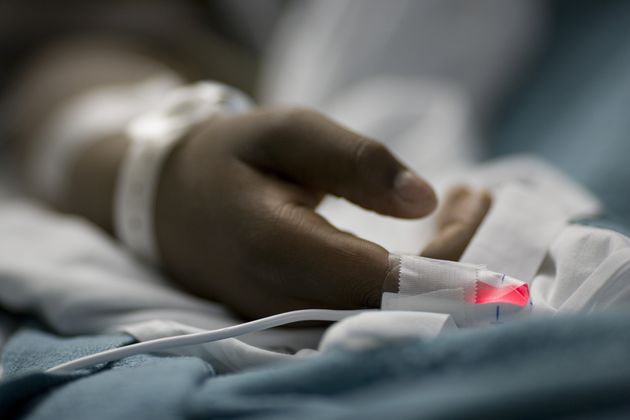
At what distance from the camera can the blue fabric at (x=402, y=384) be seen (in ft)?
1.00

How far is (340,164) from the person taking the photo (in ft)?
1.70

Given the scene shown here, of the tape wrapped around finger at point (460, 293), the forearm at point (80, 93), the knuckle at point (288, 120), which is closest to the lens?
the tape wrapped around finger at point (460, 293)

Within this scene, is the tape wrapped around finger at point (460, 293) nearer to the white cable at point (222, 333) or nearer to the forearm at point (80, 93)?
the white cable at point (222, 333)

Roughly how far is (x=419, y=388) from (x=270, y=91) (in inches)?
37.3

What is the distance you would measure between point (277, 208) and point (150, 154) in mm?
214

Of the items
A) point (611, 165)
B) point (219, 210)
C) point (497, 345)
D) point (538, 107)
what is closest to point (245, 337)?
point (219, 210)

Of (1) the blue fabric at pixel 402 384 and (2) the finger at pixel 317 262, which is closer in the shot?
(1) the blue fabric at pixel 402 384

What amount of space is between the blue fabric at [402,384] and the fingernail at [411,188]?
0.17 metres

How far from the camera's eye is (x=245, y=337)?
495 millimetres

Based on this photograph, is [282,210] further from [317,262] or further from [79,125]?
[79,125]

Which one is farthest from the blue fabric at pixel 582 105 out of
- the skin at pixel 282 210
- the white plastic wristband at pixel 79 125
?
the white plastic wristband at pixel 79 125

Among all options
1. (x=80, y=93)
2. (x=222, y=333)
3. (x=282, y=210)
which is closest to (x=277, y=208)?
(x=282, y=210)

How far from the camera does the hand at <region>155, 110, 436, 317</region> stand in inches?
18.2

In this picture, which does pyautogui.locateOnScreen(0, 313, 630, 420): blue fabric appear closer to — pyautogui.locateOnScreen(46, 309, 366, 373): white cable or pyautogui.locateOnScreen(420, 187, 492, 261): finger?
pyautogui.locateOnScreen(46, 309, 366, 373): white cable
